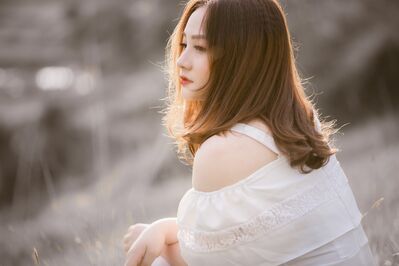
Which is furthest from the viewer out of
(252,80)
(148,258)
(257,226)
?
(148,258)

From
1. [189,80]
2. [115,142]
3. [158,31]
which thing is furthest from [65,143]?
[189,80]

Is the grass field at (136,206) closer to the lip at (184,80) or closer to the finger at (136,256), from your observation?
the finger at (136,256)

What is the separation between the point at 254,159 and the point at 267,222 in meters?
0.17

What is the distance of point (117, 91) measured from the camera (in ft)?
20.3

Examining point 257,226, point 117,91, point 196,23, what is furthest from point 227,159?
point 117,91

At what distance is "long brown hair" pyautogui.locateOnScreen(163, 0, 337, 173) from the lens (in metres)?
1.79

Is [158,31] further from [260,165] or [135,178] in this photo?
[260,165]

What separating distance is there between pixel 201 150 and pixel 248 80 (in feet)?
0.86

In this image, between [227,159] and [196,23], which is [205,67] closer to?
[196,23]

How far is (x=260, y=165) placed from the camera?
5.69 feet

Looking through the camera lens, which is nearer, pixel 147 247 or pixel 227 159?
pixel 227 159

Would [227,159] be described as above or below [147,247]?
above

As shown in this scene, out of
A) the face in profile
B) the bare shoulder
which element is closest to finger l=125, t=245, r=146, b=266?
the bare shoulder

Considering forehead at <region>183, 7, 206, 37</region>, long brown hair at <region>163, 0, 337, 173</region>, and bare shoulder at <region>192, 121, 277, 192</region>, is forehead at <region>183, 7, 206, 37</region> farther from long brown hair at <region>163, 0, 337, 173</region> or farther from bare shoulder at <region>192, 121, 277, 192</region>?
bare shoulder at <region>192, 121, 277, 192</region>
